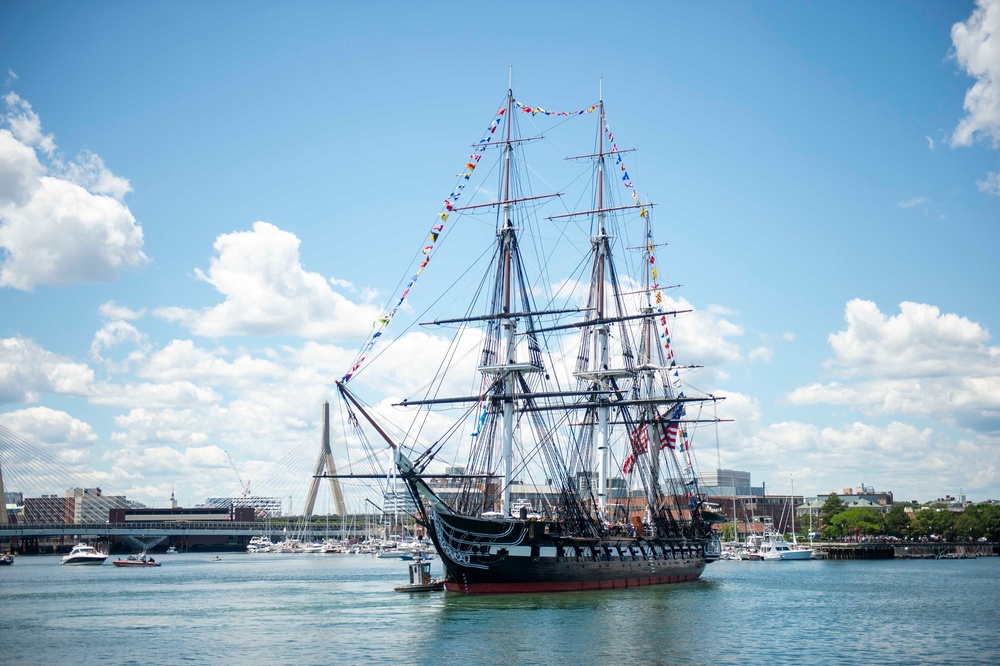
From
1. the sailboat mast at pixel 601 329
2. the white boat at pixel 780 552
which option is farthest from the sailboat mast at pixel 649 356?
the white boat at pixel 780 552

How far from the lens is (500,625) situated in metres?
48.5

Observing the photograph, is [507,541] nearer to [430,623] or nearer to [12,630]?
[430,623]

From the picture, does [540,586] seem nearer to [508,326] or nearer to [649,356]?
[508,326]

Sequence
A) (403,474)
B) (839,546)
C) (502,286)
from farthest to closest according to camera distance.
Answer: (839,546)
(502,286)
(403,474)

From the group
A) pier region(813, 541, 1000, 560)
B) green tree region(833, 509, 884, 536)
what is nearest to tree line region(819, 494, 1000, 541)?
green tree region(833, 509, 884, 536)

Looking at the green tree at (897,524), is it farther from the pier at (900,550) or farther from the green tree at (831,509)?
the green tree at (831,509)

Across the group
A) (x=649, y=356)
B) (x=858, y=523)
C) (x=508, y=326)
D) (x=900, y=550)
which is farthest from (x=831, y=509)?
(x=508, y=326)

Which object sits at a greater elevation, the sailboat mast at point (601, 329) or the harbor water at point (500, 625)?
the sailboat mast at point (601, 329)

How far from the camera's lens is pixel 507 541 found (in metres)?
60.5

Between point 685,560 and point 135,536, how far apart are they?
460ft

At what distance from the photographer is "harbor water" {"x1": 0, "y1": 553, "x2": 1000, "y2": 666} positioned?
135ft

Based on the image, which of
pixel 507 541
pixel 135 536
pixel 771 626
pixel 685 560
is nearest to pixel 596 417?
pixel 685 560

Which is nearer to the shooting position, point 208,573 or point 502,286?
point 502,286

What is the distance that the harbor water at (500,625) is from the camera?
135ft
